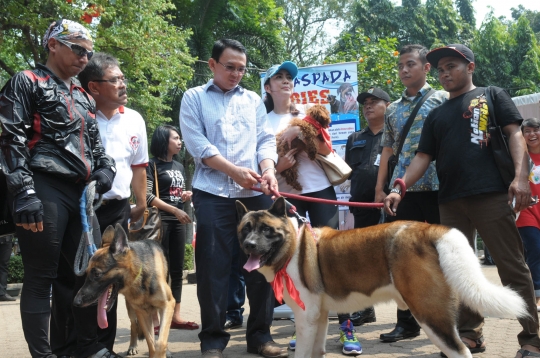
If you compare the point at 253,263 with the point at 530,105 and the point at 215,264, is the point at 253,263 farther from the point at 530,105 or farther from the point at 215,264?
the point at 530,105

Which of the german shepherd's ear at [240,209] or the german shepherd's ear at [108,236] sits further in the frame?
the german shepherd's ear at [108,236]

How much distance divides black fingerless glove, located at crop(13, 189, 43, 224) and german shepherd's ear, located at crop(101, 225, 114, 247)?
102 cm

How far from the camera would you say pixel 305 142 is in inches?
222

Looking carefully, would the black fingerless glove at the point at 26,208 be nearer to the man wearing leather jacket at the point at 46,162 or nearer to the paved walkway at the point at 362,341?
the man wearing leather jacket at the point at 46,162

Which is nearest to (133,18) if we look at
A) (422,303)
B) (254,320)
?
(254,320)

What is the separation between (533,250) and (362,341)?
324 cm

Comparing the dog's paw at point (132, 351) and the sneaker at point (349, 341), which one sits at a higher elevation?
the sneaker at point (349, 341)

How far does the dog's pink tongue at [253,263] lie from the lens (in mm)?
4398

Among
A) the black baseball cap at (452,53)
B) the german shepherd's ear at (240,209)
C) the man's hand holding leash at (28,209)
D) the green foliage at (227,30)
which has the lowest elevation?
the german shepherd's ear at (240,209)

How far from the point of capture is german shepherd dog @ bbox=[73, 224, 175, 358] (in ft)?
15.6

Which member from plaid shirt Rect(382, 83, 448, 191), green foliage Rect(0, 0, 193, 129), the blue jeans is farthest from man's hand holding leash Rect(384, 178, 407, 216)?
green foliage Rect(0, 0, 193, 129)

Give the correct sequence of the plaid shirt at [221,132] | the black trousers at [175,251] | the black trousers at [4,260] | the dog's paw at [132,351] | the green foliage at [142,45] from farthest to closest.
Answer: the green foliage at [142,45]
the black trousers at [4,260]
the black trousers at [175,251]
the dog's paw at [132,351]
the plaid shirt at [221,132]

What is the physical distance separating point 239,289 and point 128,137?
2.69 metres

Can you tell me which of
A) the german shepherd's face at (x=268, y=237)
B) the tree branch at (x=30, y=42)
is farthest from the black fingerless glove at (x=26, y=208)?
the tree branch at (x=30, y=42)
